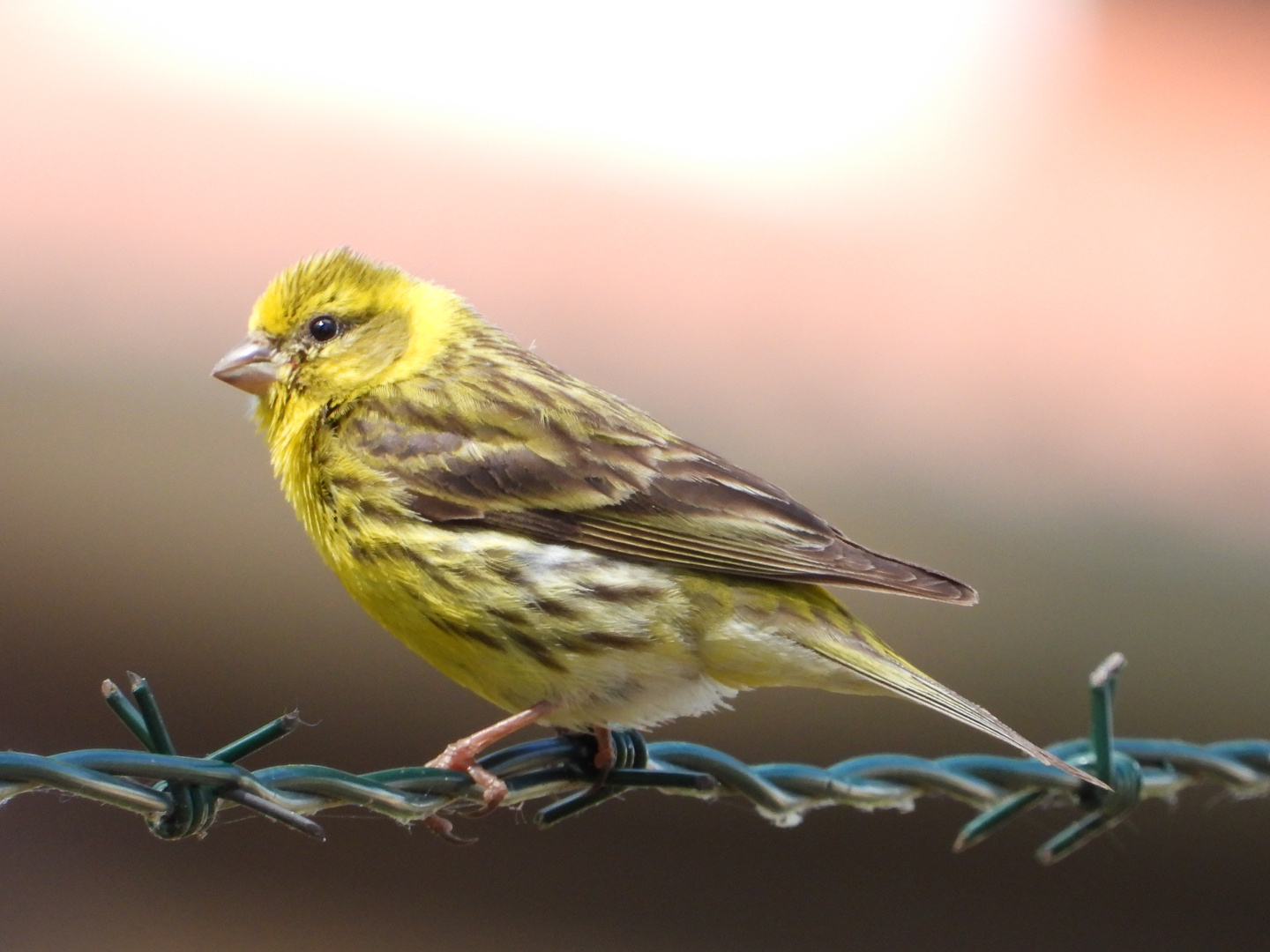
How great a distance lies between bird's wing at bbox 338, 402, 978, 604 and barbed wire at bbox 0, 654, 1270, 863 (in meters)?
0.46

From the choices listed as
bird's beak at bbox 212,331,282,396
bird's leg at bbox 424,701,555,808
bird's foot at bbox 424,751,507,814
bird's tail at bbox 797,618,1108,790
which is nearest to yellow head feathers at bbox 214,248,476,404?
bird's beak at bbox 212,331,282,396

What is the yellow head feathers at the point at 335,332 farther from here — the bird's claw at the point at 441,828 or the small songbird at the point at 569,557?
the bird's claw at the point at 441,828

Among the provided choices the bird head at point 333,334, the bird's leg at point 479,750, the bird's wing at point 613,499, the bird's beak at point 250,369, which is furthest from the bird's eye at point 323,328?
the bird's leg at point 479,750

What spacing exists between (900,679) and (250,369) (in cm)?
198

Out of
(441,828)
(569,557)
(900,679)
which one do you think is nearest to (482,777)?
(441,828)

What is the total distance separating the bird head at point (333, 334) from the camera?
155 inches

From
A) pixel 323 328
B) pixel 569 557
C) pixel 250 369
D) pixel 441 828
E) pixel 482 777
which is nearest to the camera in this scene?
pixel 482 777

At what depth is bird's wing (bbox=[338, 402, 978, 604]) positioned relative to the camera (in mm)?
3410

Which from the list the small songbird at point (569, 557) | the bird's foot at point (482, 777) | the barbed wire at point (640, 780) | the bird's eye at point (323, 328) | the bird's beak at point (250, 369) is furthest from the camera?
Result: the bird's eye at point (323, 328)

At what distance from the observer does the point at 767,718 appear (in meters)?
6.08

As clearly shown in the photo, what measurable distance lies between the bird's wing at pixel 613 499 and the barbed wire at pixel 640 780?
18.3 inches

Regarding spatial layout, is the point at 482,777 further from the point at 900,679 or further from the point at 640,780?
the point at 900,679

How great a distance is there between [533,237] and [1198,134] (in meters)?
5.83

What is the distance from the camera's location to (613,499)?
3.56m
